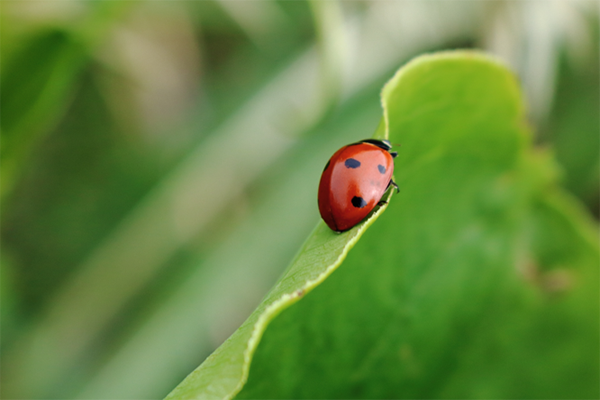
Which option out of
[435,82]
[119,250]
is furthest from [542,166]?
[119,250]

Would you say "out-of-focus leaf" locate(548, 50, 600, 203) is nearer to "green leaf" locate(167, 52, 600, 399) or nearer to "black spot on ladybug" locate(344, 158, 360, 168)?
"green leaf" locate(167, 52, 600, 399)

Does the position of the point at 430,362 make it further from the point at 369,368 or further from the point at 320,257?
the point at 320,257

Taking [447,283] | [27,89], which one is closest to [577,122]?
[447,283]

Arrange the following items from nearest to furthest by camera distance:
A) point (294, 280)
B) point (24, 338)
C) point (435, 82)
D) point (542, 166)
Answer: point (294, 280), point (435, 82), point (542, 166), point (24, 338)

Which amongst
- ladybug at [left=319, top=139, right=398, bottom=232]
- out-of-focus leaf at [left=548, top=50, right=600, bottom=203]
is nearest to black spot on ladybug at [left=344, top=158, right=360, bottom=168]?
ladybug at [left=319, top=139, right=398, bottom=232]

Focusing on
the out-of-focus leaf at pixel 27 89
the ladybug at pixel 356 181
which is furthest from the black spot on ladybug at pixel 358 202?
the out-of-focus leaf at pixel 27 89

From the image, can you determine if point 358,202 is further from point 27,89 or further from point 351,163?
point 27,89

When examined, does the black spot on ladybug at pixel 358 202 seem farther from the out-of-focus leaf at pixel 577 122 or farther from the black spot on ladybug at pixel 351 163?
the out-of-focus leaf at pixel 577 122
